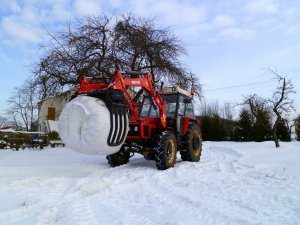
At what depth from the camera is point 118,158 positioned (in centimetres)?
1028

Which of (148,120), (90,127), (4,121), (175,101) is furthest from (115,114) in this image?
(4,121)

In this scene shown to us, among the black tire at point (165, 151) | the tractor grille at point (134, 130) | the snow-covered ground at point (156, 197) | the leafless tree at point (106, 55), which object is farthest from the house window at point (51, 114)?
the black tire at point (165, 151)

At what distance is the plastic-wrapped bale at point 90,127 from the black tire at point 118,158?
8.88ft

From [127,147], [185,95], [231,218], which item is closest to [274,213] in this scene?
[231,218]

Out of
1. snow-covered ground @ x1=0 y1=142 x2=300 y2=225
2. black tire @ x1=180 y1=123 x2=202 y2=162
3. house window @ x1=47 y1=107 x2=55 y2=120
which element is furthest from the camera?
house window @ x1=47 y1=107 x2=55 y2=120

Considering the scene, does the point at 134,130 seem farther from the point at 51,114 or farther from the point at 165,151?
the point at 51,114

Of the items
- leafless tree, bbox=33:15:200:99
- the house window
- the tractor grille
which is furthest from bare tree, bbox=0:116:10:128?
the tractor grille

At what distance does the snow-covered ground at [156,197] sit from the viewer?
15.6ft

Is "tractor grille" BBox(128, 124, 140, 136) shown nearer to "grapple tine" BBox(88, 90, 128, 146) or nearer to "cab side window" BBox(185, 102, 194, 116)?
"grapple tine" BBox(88, 90, 128, 146)

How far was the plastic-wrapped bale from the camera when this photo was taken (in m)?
6.88

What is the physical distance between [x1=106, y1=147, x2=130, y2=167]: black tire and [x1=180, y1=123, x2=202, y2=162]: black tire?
179cm

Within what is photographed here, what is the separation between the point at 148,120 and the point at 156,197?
13.1 ft

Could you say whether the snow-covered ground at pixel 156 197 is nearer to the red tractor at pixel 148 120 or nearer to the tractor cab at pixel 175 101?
the red tractor at pixel 148 120

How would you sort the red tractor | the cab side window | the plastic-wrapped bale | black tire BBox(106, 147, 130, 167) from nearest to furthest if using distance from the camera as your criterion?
the plastic-wrapped bale
the red tractor
black tire BBox(106, 147, 130, 167)
the cab side window
